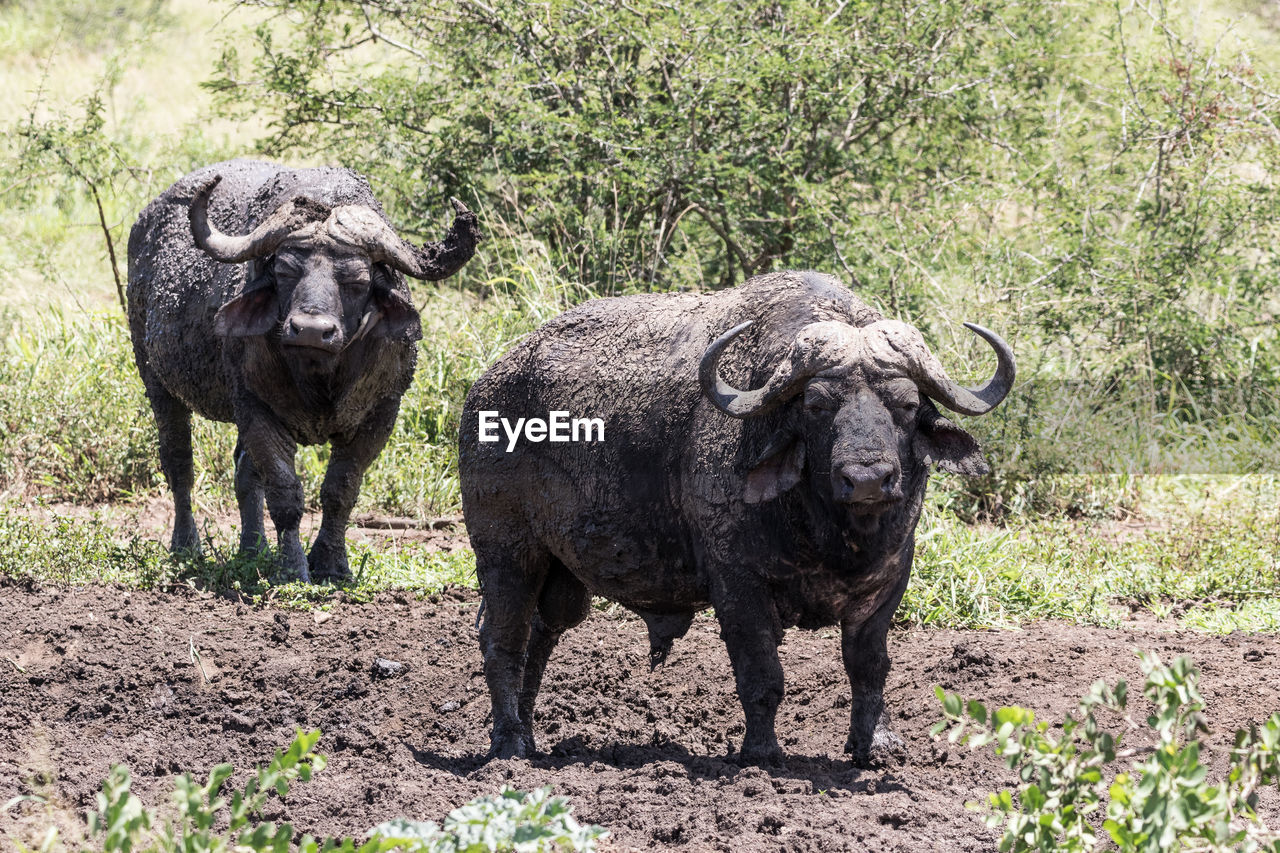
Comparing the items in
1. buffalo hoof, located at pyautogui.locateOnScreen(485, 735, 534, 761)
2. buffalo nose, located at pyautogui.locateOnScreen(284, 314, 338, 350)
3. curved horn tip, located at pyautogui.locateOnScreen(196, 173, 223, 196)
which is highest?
curved horn tip, located at pyautogui.locateOnScreen(196, 173, 223, 196)

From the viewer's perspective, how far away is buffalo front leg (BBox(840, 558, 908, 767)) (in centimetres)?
536

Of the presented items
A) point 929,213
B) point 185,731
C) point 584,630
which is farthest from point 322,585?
point 929,213

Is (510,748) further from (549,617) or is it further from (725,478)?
(725,478)

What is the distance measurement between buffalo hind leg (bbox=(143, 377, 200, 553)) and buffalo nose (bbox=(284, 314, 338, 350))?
7.60 ft

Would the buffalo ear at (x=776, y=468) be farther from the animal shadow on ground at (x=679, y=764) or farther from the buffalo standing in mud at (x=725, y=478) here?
the animal shadow on ground at (x=679, y=764)

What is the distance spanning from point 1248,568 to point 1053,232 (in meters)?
4.07

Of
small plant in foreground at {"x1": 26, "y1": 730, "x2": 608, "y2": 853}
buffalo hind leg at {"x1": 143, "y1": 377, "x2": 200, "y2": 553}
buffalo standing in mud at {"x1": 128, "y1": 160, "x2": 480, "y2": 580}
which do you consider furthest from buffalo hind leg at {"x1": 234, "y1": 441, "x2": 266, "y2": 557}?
small plant in foreground at {"x1": 26, "y1": 730, "x2": 608, "y2": 853}

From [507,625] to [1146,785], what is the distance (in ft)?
10.7

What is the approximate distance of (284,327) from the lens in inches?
299

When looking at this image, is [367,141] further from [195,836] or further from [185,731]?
[195,836]

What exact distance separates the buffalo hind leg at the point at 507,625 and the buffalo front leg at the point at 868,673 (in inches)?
52.3

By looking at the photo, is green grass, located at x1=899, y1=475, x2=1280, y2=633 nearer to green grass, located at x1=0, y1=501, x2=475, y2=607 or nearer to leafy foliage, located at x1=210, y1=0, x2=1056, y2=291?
green grass, located at x1=0, y1=501, x2=475, y2=607

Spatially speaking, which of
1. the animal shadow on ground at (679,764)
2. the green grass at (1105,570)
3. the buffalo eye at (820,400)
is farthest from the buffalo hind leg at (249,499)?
the buffalo eye at (820,400)

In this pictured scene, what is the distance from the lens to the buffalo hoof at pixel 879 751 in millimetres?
5395
